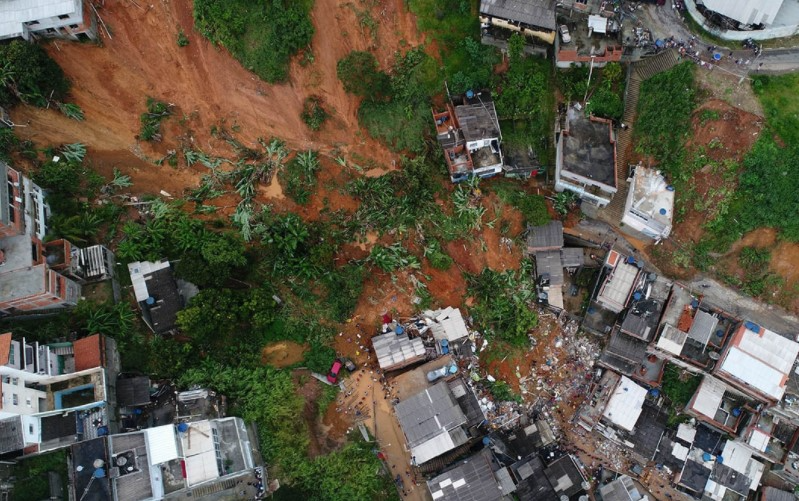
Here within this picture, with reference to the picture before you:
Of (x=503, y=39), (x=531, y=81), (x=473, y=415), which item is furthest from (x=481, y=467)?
(x=503, y=39)

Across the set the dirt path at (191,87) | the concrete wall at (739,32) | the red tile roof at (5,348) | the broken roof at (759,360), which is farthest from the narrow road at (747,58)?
the red tile roof at (5,348)

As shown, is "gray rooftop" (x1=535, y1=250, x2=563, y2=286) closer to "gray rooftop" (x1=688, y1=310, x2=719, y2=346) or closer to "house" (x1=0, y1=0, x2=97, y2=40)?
"gray rooftop" (x1=688, y1=310, x2=719, y2=346)

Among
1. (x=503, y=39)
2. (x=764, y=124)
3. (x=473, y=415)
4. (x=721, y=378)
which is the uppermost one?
(x=503, y=39)

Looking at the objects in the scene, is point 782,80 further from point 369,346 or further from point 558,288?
point 369,346

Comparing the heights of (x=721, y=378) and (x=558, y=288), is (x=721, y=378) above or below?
below

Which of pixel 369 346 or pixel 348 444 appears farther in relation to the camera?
pixel 369 346

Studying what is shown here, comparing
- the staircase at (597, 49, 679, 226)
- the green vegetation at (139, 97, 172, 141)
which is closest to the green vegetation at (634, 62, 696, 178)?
the staircase at (597, 49, 679, 226)

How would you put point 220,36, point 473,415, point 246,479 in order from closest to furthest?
point 246,479, point 473,415, point 220,36
